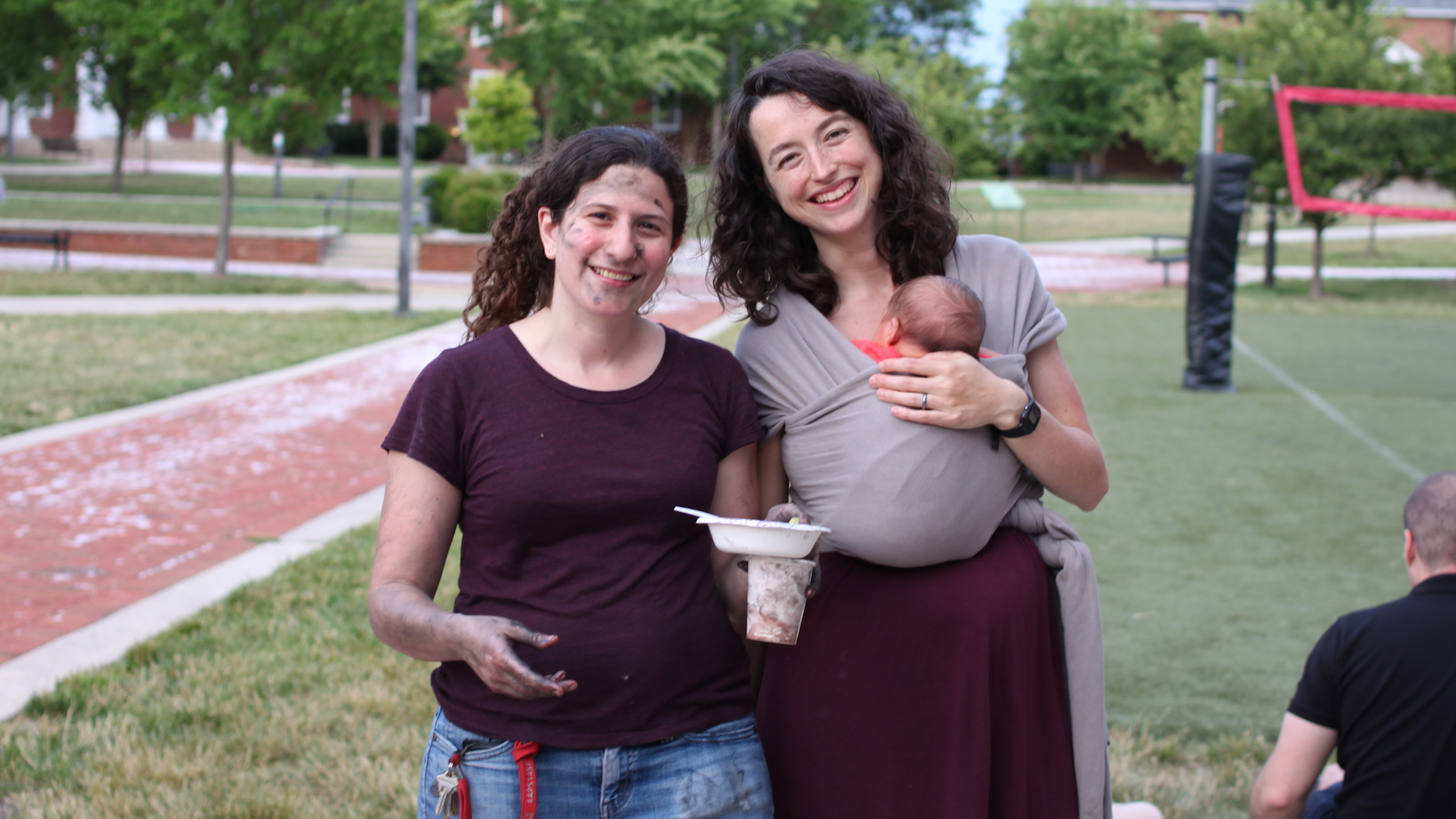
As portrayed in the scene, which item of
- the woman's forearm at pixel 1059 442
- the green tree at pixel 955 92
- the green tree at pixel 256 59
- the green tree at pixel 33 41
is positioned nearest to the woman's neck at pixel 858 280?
the woman's forearm at pixel 1059 442

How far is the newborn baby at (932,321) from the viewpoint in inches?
84.4

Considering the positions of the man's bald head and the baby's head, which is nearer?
the baby's head

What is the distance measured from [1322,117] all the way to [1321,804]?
67.3 ft

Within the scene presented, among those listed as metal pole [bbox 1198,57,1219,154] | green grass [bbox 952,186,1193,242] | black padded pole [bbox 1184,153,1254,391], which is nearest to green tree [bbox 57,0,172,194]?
metal pole [bbox 1198,57,1219,154]

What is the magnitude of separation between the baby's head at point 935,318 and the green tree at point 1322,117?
20.5m

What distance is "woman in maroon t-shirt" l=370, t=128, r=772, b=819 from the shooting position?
2012 millimetres

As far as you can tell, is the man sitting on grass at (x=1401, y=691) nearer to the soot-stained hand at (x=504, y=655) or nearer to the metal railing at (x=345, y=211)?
the soot-stained hand at (x=504, y=655)

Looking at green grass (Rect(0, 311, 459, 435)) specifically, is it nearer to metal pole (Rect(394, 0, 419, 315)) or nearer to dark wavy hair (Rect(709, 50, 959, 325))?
metal pole (Rect(394, 0, 419, 315))

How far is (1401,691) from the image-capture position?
246 cm

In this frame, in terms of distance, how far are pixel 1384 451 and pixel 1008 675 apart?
8.33m

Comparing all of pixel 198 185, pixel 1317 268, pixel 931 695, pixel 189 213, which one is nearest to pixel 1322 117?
pixel 1317 268

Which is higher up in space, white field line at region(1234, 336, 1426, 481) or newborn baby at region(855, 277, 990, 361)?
newborn baby at region(855, 277, 990, 361)

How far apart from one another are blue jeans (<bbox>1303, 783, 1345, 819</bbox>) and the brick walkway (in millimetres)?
1961

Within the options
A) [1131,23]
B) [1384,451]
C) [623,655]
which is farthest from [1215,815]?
[1131,23]
